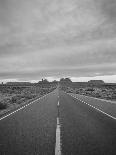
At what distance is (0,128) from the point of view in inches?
369

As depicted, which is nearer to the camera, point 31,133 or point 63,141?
point 63,141

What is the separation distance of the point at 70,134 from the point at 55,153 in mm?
2353

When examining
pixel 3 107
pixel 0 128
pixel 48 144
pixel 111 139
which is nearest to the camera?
pixel 48 144

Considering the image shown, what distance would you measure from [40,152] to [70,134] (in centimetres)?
238

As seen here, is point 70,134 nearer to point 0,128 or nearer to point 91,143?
point 91,143

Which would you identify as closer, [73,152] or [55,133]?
[73,152]

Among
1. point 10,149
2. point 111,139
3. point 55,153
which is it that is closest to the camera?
point 55,153

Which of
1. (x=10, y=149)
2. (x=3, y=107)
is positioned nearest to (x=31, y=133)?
(x=10, y=149)

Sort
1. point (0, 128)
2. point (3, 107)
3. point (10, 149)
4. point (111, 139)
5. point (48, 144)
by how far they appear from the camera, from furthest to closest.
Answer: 1. point (3, 107)
2. point (0, 128)
3. point (111, 139)
4. point (48, 144)
5. point (10, 149)

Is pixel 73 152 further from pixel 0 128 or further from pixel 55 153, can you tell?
pixel 0 128

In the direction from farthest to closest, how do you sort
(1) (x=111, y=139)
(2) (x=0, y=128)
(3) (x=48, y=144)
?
(2) (x=0, y=128)
(1) (x=111, y=139)
(3) (x=48, y=144)

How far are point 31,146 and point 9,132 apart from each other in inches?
92.3

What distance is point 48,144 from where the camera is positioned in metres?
6.62

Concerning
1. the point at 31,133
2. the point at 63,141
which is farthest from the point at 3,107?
the point at 63,141
